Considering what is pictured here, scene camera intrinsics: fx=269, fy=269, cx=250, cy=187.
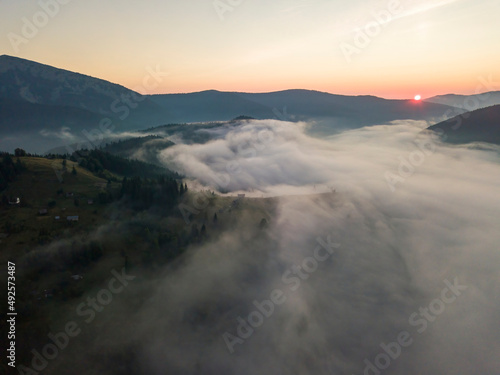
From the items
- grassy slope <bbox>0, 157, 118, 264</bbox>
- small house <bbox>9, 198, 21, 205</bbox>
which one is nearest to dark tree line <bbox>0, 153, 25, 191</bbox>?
grassy slope <bbox>0, 157, 118, 264</bbox>

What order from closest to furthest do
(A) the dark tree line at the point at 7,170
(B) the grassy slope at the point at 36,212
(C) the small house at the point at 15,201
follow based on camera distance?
(B) the grassy slope at the point at 36,212, (C) the small house at the point at 15,201, (A) the dark tree line at the point at 7,170

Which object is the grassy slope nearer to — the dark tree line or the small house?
the small house

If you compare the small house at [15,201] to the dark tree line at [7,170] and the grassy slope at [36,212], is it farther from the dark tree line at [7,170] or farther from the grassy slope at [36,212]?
the dark tree line at [7,170]

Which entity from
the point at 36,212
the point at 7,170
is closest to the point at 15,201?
the point at 36,212

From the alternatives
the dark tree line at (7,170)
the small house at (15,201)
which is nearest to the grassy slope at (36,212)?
the small house at (15,201)

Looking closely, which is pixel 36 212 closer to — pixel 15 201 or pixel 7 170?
pixel 15 201

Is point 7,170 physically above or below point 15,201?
above

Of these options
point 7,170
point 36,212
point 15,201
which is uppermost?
point 7,170

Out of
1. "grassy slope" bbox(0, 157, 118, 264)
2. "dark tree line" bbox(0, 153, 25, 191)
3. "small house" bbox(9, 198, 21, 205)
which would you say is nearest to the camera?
"grassy slope" bbox(0, 157, 118, 264)

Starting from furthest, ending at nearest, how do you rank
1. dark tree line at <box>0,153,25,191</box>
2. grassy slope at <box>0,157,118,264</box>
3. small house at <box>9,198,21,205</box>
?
1. dark tree line at <box>0,153,25,191</box>
2. small house at <box>9,198,21,205</box>
3. grassy slope at <box>0,157,118,264</box>

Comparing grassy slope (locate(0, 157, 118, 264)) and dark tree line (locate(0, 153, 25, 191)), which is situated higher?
dark tree line (locate(0, 153, 25, 191))

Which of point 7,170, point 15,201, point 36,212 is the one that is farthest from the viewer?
point 7,170
